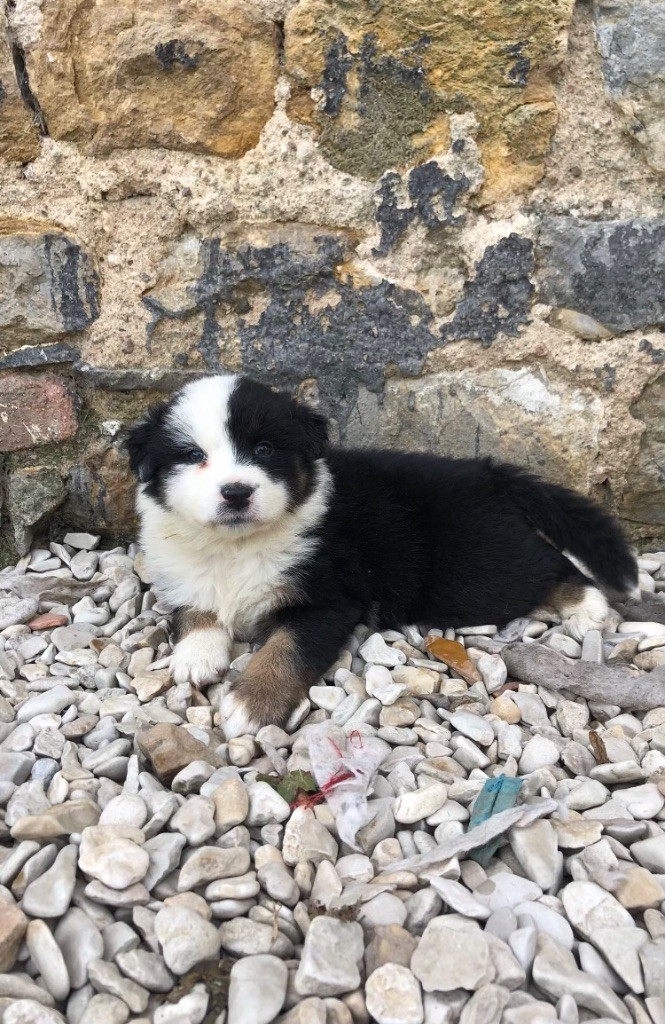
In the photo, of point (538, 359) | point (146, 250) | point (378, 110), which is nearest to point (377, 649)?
point (538, 359)

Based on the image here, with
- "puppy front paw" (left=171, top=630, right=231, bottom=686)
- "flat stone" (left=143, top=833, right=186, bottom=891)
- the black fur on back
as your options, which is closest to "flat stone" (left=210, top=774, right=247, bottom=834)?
"flat stone" (left=143, top=833, right=186, bottom=891)

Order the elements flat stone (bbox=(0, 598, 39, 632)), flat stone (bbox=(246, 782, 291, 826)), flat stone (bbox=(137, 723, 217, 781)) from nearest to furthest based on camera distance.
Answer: flat stone (bbox=(246, 782, 291, 826)) < flat stone (bbox=(137, 723, 217, 781)) < flat stone (bbox=(0, 598, 39, 632))

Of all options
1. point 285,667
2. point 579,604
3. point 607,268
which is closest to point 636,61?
point 607,268

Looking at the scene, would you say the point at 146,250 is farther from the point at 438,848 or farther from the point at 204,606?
the point at 438,848

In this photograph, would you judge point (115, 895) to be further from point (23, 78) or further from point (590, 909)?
point (23, 78)

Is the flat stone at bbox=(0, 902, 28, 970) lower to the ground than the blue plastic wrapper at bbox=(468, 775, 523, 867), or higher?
higher

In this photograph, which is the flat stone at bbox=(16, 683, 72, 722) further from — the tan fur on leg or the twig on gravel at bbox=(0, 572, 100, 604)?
the twig on gravel at bbox=(0, 572, 100, 604)
